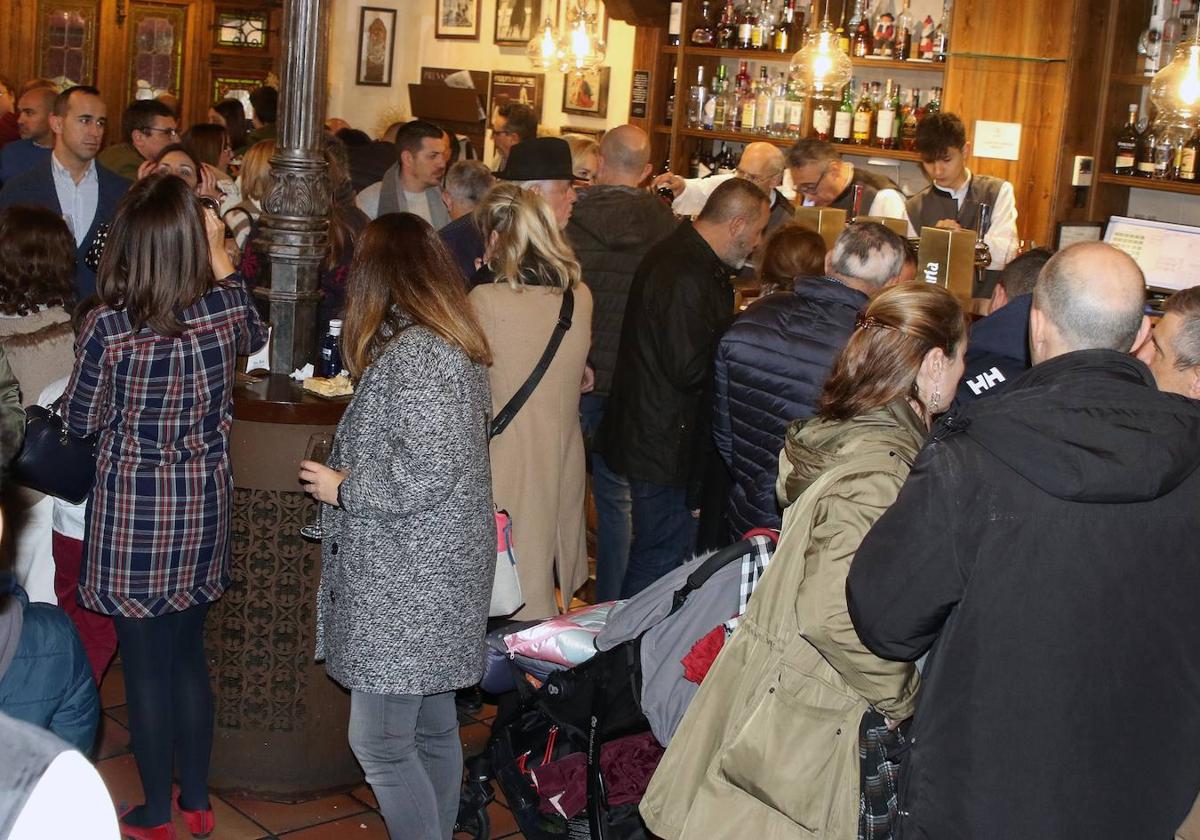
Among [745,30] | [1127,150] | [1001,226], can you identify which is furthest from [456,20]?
[1127,150]

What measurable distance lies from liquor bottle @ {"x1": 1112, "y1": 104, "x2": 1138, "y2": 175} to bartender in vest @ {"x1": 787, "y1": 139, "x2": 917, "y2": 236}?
3.50ft

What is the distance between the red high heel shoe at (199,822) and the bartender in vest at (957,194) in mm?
4289

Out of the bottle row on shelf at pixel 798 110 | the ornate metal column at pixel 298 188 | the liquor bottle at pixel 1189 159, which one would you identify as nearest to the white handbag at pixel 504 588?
the ornate metal column at pixel 298 188

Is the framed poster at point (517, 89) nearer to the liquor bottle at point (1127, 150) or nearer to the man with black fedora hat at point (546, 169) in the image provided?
the liquor bottle at point (1127, 150)

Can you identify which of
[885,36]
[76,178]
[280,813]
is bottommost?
[280,813]

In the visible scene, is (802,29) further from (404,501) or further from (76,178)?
(404,501)

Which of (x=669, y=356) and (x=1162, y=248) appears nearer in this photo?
(x=669, y=356)

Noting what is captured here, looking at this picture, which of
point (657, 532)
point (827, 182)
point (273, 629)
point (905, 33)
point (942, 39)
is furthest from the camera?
point (905, 33)

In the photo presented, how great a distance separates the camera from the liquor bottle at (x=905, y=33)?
7344 millimetres

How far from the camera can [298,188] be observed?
141 inches

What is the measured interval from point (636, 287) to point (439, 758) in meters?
1.87

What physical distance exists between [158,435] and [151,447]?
3 cm

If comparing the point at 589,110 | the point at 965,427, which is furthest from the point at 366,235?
the point at 589,110

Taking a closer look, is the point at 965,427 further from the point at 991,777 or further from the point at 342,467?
the point at 342,467
